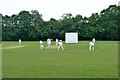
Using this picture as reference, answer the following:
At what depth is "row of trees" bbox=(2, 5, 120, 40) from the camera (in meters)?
67.6

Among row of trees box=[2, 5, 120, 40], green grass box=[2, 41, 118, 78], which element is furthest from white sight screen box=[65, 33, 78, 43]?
green grass box=[2, 41, 118, 78]

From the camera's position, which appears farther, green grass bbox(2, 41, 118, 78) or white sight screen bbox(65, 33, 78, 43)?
white sight screen bbox(65, 33, 78, 43)

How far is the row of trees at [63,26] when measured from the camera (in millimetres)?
67562

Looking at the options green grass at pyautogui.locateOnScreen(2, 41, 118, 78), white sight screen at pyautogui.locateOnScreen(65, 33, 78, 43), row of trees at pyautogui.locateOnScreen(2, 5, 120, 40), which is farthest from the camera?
row of trees at pyautogui.locateOnScreen(2, 5, 120, 40)

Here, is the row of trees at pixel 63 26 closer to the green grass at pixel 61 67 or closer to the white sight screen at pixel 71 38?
the white sight screen at pixel 71 38

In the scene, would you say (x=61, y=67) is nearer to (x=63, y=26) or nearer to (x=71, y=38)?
(x=71, y=38)

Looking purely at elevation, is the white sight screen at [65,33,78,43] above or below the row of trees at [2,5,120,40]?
below

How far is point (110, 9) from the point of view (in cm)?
7000

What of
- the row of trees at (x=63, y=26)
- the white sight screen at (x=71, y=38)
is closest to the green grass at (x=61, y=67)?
the white sight screen at (x=71, y=38)

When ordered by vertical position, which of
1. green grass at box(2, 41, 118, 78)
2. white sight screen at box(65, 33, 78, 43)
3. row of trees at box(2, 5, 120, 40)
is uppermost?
row of trees at box(2, 5, 120, 40)

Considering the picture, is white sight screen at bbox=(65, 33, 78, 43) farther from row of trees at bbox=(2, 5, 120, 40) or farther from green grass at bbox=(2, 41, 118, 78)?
green grass at bbox=(2, 41, 118, 78)

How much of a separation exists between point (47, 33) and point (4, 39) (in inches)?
679

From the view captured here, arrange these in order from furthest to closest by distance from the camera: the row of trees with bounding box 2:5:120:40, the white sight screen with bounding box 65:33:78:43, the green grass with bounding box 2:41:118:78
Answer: the row of trees with bounding box 2:5:120:40 → the white sight screen with bounding box 65:33:78:43 → the green grass with bounding box 2:41:118:78

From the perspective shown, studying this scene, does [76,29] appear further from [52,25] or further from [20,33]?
[20,33]
